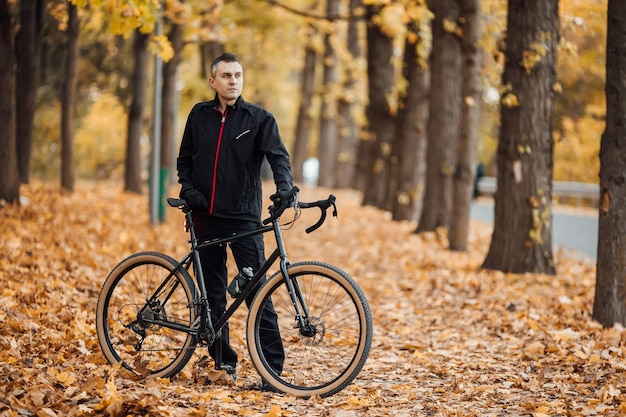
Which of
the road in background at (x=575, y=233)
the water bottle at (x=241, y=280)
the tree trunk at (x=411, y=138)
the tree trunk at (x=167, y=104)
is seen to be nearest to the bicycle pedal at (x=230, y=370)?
the water bottle at (x=241, y=280)

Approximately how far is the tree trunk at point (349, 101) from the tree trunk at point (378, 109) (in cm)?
398

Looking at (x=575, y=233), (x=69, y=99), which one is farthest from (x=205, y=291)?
(x=575, y=233)

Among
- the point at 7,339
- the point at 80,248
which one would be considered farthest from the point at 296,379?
the point at 80,248

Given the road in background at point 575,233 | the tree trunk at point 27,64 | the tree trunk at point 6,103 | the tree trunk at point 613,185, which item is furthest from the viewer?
the road in background at point 575,233

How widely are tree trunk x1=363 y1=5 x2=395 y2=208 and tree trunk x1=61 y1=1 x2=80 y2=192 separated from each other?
22.0 ft

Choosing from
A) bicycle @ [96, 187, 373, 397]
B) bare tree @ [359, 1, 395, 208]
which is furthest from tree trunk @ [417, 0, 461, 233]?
bicycle @ [96, 187, 373, 397]

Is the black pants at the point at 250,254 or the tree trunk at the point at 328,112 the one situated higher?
the tree trunk at the point at 328,112

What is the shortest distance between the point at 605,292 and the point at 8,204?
8666mm

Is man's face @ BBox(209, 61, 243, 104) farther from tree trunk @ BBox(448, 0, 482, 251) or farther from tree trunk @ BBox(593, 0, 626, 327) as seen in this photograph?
tree trunk @ BBox(448, 0, 482, 251)

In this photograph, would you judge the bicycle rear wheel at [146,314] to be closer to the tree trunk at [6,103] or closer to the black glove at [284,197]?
the black glove at [284,197]

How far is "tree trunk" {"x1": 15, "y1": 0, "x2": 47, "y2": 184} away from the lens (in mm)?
14781

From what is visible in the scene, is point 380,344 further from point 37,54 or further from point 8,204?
point 37,54

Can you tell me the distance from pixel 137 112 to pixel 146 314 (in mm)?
15246

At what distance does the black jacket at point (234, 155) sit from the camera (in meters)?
5.50
